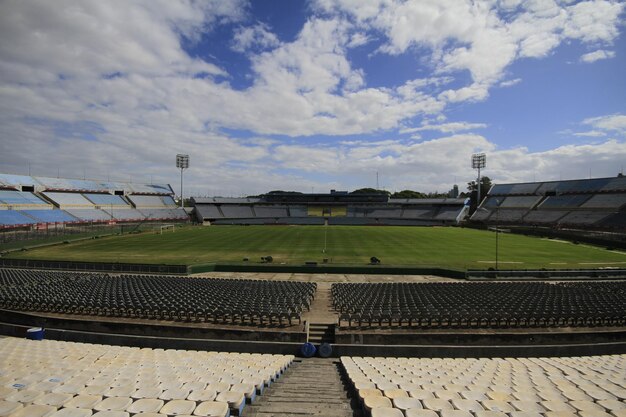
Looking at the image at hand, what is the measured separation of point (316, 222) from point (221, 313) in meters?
91.1

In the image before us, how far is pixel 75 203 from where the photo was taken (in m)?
86.8

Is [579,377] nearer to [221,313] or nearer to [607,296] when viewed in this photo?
[221,313]

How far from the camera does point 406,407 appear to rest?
590 centimetres

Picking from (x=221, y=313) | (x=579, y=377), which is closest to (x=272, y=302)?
(x=221, y=313)

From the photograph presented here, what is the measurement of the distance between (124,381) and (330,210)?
123m

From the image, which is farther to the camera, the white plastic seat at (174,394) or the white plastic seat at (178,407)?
the white plastic seat at (174,394)

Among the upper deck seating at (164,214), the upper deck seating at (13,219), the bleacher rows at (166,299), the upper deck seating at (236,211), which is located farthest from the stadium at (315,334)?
the upper deck seating at (236,211)

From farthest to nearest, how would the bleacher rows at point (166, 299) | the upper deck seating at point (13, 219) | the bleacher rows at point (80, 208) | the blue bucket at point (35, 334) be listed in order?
the bleacher rows at point (80, 208) → the upper deck seating at point (13, 219) → the bleacher rows at point (166, 299) → the blue bucket at point (35, 334)

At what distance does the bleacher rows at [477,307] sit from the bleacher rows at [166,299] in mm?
3444

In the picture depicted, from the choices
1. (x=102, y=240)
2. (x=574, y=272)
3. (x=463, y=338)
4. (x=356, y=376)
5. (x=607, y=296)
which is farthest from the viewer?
(x=102, y=240)

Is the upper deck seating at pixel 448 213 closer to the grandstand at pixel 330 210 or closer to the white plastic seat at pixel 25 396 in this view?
the grandstand at pixel 330 210

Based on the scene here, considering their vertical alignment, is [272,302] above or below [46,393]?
below

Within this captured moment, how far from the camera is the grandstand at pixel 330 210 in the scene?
108m

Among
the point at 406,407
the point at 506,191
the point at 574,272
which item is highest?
the point at 506,191
